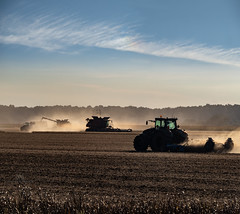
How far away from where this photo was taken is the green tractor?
26.9 meters

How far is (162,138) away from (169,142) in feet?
1.59

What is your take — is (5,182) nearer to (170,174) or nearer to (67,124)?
(170,174)

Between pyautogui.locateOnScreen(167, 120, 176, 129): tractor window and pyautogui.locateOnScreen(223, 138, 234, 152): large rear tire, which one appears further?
pyautogui.locateOnScreen(167, 120, 176, 129): tractor window

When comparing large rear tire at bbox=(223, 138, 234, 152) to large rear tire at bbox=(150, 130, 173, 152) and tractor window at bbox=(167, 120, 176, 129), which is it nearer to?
tractor window at bbox=(167, 120, 176, 129)

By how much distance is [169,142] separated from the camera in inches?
1064

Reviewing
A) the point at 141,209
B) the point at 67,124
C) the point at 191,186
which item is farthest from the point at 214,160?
the point at 67,124

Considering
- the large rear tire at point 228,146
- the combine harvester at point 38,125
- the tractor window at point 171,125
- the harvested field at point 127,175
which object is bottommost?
the harvested field at point 127,175

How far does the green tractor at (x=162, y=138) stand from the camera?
1061 inches

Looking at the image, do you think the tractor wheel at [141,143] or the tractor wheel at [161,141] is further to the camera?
the tractor wheel at [141,143]

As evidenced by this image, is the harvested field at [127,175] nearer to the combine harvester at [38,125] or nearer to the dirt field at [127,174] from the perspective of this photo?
the dirt field at [127,174]

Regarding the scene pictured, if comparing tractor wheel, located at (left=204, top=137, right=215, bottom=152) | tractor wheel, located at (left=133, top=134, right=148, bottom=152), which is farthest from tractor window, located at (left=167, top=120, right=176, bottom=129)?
tractor wheel, located at (left=204, top=137, right=215, bottom=152)

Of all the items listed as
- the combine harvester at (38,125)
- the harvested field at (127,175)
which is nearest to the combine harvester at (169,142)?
the harvested field at (127,175)

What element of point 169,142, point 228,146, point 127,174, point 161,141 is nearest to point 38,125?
point 161,141

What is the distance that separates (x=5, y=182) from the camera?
15773 mm
